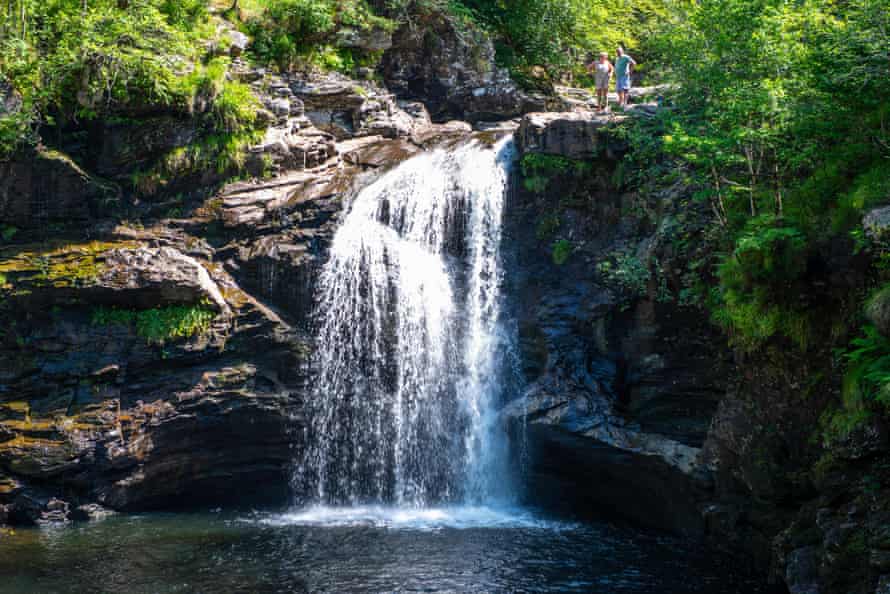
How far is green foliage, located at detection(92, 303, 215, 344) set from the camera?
14.4m

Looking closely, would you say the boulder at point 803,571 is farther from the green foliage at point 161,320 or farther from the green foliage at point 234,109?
the green foliage at point 234,109

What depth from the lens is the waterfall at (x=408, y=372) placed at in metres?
14.7

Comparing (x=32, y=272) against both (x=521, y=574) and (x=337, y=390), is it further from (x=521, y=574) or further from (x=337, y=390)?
(x=521, y=574)

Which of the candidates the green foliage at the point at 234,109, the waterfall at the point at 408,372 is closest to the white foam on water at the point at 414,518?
the waterfall at the point at 408,372

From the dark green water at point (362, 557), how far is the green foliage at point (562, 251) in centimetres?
484

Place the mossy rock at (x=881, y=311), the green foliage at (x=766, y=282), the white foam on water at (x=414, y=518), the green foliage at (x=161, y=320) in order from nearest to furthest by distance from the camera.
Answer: the mossy rock at (x=881, y=311), the green foliage at (x=766, y=282), the white foam on water at (x=414, y=518), the green foliage at (x=161, y=320)

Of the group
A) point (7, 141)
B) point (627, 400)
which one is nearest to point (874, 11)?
point (627, 400)

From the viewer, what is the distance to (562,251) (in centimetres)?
1497

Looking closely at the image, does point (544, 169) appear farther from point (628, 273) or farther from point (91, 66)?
point (91, 66)

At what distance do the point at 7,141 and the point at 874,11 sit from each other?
14638 millimetres

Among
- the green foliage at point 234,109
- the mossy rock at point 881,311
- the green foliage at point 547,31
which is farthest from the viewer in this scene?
the green foliage at point 547,31

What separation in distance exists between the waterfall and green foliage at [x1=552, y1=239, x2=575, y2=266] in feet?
3.89

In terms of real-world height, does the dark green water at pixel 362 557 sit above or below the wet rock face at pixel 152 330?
below

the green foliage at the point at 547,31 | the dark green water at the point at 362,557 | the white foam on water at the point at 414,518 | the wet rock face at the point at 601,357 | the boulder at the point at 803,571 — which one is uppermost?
the green foliage at the point at 547,31
